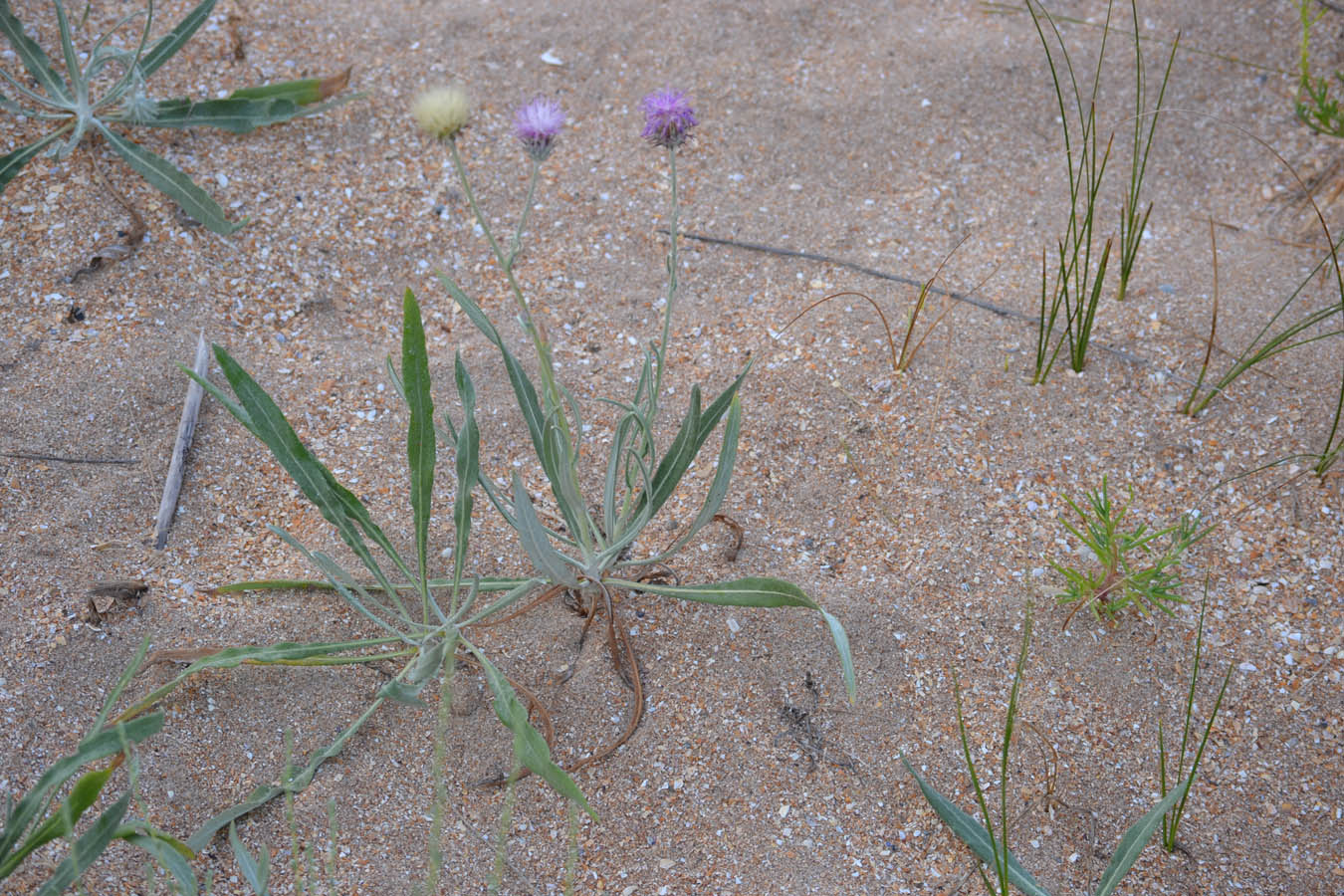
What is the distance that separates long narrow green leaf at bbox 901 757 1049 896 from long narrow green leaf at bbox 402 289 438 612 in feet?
2.39

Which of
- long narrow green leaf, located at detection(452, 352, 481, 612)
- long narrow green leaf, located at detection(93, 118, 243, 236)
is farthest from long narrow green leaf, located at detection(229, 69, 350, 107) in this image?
long narrow green leaf, located at detection(452, 352, 481, 612)

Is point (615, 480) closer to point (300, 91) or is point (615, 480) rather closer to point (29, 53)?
point (300, 91)

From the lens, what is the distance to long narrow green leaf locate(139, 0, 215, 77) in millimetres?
2125

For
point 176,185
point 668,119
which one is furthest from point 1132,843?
point 176,185

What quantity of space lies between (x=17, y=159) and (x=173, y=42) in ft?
1.28

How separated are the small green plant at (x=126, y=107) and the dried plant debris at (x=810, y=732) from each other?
55.9 inches

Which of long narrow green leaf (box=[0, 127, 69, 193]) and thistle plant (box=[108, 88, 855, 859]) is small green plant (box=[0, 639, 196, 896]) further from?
long narrow green leaf (box=[0, 127, 69, 193])

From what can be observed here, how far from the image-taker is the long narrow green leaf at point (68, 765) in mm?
1209

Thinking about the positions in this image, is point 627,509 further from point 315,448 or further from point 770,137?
point 770,137

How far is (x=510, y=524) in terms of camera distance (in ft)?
4.91

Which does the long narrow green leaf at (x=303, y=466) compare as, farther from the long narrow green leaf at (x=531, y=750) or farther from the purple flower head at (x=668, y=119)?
the purple flower head at (x=668, y=119)

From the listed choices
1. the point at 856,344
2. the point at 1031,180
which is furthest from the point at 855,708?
the point at 1031,180

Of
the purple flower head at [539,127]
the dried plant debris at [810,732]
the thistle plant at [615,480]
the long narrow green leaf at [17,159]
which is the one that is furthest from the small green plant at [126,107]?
the dried plant debris at [810,732]

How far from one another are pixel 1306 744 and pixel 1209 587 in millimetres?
275
